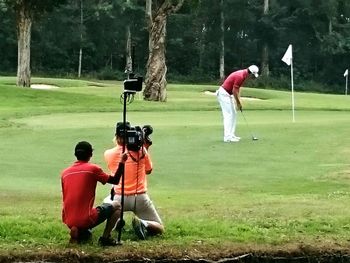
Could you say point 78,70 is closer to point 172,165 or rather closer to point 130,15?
point 130,15

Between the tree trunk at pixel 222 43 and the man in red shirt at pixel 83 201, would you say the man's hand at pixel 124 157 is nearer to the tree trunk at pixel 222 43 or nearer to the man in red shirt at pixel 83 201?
the man in red shirt at pixel 83 201

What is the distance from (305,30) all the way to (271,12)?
4118mm

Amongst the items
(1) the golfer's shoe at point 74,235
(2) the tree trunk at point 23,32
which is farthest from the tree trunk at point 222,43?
(1) the golfer's shoe at point 74,235

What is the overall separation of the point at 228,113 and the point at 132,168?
33.5 feet

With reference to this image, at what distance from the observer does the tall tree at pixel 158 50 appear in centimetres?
3459

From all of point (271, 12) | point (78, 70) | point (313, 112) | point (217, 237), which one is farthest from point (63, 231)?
point (271, 12)

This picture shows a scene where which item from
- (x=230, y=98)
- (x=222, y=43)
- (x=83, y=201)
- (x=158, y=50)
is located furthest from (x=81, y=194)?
(x=222, y=43)

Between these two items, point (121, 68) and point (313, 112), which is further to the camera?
point (121, 68)

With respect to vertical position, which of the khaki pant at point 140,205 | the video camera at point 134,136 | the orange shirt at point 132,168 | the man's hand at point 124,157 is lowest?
the khaki pant at point 140,205

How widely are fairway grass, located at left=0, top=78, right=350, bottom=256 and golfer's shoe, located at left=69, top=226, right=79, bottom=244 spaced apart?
0.09m

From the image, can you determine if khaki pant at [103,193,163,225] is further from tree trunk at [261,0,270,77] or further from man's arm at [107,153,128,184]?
tree trunk at [261,0,270,77]

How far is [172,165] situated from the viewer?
1413cm

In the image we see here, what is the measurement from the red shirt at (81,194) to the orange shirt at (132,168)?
636 mm

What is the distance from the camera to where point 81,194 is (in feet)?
25.0
